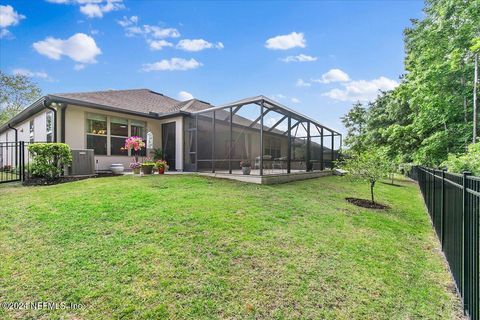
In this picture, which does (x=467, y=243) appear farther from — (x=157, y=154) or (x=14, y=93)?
(x=14, y=93)

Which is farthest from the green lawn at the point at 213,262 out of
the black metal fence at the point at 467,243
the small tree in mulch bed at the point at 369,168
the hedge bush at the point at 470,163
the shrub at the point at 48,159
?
the shrub at the point at 48,159

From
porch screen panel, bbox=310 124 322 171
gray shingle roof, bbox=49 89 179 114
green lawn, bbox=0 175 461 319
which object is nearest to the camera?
green lawn, bbox=0 175 461 319

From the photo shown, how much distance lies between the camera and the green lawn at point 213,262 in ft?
8.42

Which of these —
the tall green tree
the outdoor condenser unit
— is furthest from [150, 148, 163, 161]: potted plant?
the tall green tree

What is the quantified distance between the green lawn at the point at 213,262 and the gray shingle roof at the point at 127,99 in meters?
6.16

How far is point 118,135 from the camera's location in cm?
1180

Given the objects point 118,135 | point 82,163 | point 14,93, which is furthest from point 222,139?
point 14,93

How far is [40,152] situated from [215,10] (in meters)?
9.46

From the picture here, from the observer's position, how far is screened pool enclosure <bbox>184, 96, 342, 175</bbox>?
9.98m

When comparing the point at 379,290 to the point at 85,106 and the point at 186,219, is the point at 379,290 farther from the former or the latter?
the point at 85,106

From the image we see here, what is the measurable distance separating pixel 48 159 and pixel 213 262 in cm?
874

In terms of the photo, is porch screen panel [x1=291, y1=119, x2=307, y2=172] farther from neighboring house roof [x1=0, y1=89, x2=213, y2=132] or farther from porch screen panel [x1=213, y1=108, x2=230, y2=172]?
neighboring house roof [x1=0, y1=89, x2=213, y2=132]

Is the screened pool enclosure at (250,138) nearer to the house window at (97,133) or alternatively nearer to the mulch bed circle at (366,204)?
the mulch bed circle at (366,204)

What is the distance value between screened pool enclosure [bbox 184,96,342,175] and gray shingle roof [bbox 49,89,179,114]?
2.68 meters
